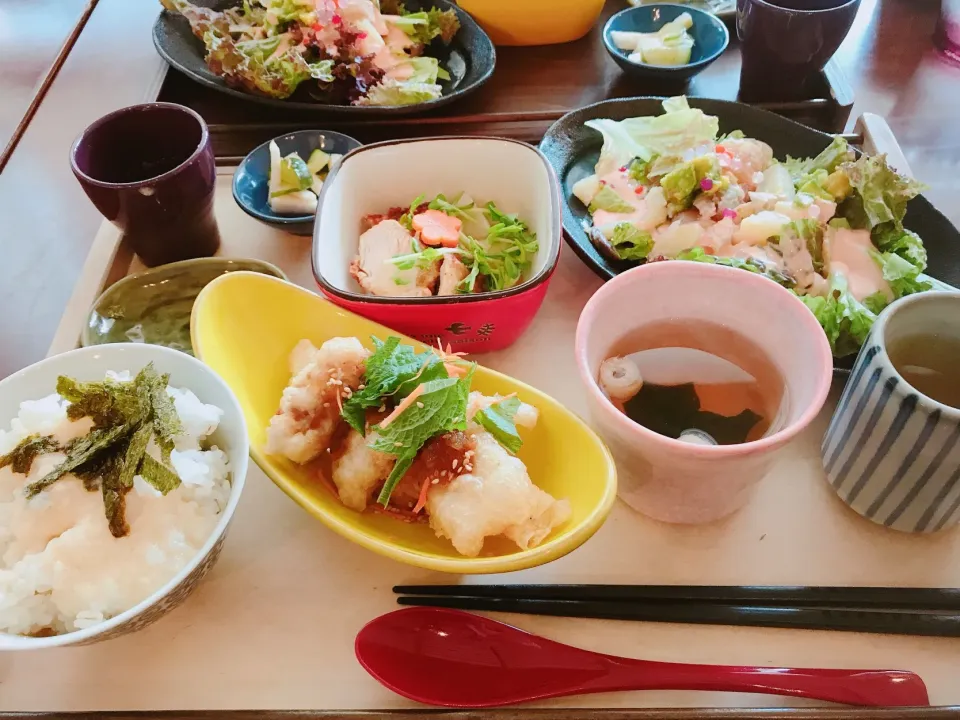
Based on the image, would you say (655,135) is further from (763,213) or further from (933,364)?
(933,364)

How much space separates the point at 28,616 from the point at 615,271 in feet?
3.24

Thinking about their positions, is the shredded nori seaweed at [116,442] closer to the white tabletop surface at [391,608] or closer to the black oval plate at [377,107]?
the white tabletop surface at [391,608]

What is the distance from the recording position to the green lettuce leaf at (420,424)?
0.87 m

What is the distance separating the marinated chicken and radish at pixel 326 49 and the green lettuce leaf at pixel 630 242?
2.08 feet

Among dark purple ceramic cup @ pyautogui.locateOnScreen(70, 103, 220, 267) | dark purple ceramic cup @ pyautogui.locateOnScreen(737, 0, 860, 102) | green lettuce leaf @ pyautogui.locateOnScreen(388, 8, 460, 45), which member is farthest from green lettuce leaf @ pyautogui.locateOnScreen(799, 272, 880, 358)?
green lettuce leaf @ pyautogui.locateOnScreen(388, 8, 460, 45)

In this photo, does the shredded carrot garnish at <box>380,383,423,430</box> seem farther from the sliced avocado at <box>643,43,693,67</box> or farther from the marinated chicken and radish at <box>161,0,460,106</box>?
the sliced avocado at <box>643,43,693,67</box>

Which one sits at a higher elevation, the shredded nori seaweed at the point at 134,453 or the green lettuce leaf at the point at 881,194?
the green lettuce leaf at the point at 881,194

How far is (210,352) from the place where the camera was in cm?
A: 100

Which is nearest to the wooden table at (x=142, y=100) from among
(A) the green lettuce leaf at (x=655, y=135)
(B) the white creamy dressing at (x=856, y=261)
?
(A) the green lettuce leaf at (x=655, y=135)

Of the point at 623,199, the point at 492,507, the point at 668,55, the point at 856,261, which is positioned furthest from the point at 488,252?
the point at 668,55

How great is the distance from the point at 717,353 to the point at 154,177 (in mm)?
999

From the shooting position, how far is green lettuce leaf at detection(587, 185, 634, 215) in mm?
1321

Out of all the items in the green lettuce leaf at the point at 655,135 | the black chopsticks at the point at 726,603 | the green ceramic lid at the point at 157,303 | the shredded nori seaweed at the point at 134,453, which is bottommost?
the black chopsticks at the point at 726,603

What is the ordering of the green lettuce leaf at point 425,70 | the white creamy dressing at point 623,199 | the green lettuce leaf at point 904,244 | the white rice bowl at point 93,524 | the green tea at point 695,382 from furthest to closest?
the green lettuce leaf at point 425,70 → the white creamy dressing at point 623,199 → the green lettuce leaf at point 904,244 → the green tea at point 695,382 → the white rice bowl at point 93,524
